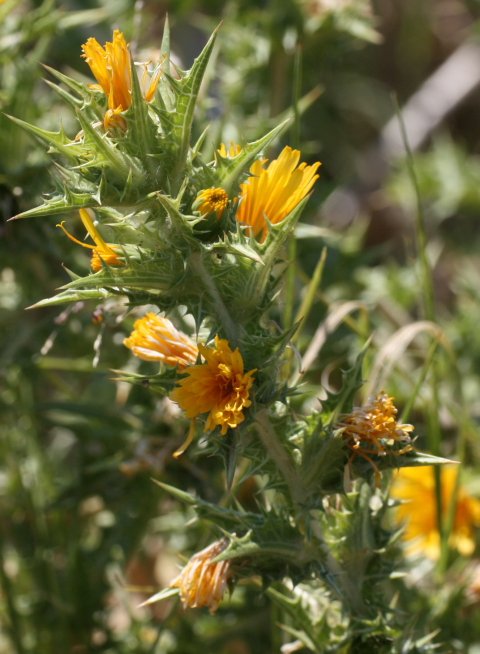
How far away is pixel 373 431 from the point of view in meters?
1.05

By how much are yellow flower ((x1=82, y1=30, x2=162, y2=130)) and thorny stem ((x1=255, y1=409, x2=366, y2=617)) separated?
1.79 feet

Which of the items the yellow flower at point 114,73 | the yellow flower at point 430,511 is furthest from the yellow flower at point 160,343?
the yellow flower at point 430,511

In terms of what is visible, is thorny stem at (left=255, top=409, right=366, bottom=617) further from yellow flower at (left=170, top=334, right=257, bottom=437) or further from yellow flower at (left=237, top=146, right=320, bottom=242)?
yellow flower at (left=237, top=146, right=320, bottom=242)

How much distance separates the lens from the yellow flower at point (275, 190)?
1.08 m

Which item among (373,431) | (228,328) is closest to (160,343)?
(228,328)

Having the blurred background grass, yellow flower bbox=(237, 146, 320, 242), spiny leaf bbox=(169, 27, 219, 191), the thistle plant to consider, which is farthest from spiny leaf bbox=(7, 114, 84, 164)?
the blurred background grass

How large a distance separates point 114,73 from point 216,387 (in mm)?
519

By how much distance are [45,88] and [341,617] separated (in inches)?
130

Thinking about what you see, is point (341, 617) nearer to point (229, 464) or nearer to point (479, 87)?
point (229, 464)

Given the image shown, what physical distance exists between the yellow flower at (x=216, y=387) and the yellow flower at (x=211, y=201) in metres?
0.21

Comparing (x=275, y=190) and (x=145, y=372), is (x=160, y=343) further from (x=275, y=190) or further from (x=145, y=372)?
(x=145, y=372)

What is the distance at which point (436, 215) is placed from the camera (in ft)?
11.8

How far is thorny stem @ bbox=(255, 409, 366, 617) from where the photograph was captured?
3.62ft

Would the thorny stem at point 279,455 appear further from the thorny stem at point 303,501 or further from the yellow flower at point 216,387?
the yellow flower at point 216,387
